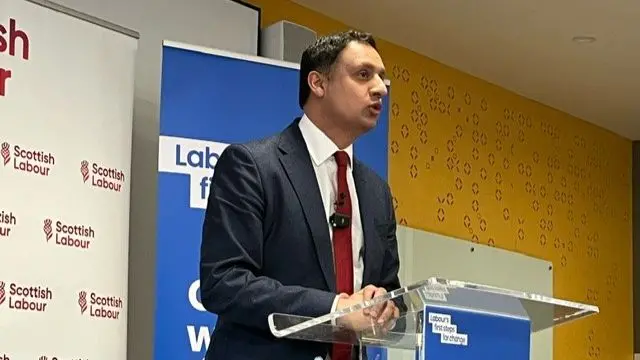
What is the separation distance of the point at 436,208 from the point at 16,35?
9.63ft

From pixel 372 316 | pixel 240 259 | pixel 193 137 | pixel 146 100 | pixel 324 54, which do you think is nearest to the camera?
pixel 372 316

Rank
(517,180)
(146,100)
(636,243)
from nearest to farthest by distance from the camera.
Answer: (146,100), (517,180), (636,243)

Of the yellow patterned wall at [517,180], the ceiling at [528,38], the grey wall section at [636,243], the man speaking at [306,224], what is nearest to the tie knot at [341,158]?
the man speaking at [306,224]

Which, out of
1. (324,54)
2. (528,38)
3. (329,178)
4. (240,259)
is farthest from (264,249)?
(528,38)

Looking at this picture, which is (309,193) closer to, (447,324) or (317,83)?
(317,83)

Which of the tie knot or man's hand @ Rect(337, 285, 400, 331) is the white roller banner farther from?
man's hand @ Rect(337, 285, 400, 331)

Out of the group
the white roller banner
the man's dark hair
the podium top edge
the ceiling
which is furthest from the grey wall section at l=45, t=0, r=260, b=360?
the man's dark hair

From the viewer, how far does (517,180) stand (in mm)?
6379

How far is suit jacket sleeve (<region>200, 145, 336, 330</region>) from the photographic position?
5.86ft

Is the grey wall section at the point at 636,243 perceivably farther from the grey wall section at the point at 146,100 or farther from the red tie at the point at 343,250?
the red tie at the point at 343,250

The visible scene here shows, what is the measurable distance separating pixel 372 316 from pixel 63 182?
1945 millimetres

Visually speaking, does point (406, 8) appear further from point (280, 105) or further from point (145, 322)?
point (145, 322)

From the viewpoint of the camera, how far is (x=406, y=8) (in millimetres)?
5047

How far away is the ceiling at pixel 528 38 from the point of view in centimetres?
502
